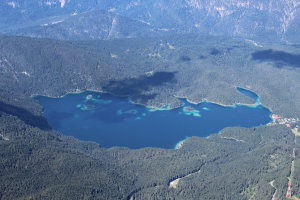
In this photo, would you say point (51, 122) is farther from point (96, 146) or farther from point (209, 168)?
point (209, 168)

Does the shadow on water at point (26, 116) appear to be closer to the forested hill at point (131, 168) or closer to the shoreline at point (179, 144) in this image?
the forested hill at point (131, 168)

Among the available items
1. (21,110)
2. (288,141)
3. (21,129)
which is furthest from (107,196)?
(288,141)

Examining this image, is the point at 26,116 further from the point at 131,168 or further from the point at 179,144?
the point at 179,144

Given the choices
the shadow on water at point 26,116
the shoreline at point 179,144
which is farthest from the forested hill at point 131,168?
the shoreline at point 179,144

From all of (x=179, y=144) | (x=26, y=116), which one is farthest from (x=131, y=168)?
(x=26, y=116)

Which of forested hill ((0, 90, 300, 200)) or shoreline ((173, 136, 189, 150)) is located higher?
forested hill ((0, 90, 300, 200))

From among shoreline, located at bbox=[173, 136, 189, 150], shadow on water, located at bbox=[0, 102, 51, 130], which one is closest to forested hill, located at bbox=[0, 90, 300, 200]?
shadow on water, located at bbox=[0, 102, 51, 130]

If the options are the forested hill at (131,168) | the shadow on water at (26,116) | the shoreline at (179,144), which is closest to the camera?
the forested hill at (131,168)

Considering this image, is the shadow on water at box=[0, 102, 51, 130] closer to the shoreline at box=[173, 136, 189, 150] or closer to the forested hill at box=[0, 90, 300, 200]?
the forested hill at box=[0, 90, 300, 200]
